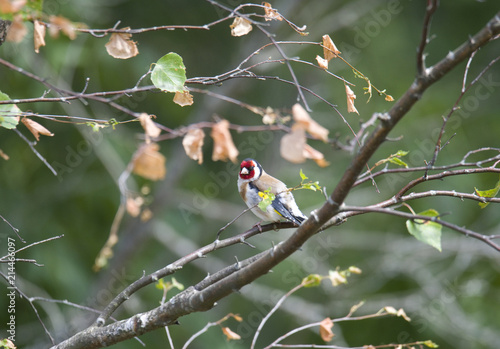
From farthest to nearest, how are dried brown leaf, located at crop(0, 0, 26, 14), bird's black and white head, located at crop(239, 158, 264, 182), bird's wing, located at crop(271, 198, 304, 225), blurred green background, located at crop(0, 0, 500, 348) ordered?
blurred green background, located at crop(0, 0, 500, 348), bird's black and white head, located at crop(239, 158, 264, 182), bird's wing, located at crop(271, 198, 304, 225), dried brown leaf, located at crop(0, 0, 26, 14)

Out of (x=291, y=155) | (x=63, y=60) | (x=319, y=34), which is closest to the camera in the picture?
(x=291, y=155)

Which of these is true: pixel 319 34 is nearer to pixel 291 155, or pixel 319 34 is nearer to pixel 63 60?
pixel 63 60

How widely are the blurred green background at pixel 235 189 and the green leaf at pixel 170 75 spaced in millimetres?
4267

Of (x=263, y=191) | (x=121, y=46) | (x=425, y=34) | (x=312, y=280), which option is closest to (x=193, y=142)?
(x=121, y=46)

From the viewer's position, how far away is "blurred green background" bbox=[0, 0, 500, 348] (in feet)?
21.3

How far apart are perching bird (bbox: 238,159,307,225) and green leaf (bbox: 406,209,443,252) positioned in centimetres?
173

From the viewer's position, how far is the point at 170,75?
6.16 ft

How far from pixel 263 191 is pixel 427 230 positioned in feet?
7.54

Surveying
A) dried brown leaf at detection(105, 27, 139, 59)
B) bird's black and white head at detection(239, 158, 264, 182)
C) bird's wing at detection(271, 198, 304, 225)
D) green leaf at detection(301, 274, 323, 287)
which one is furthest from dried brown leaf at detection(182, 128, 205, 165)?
bird's black and white head at detection(239, 158, 264, 182)

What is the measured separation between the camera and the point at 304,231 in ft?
5.36

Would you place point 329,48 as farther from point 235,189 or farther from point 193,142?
point 235,189

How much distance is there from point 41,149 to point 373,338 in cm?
530

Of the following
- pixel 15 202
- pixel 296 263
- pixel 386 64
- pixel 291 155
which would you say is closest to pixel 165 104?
pixel 15 202

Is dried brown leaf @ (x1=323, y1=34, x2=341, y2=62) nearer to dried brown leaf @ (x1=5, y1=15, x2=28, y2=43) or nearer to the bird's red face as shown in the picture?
dried brown leaf @ (x1=5, y1=15, x2=28, y2=43)
